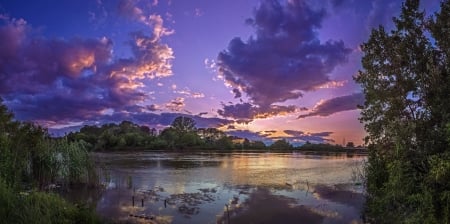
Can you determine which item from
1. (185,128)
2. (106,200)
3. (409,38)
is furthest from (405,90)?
(185,128)

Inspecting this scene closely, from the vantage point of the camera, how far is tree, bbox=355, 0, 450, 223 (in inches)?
543

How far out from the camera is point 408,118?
609 inches

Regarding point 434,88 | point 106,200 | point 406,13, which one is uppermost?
point 406,13

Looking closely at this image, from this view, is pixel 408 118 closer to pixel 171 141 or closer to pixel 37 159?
pixel 37 159

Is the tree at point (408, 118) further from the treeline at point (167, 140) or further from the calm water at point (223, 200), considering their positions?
the treeline at point (167, 140)

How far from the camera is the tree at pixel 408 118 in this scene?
13781 mm

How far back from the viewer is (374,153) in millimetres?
17078

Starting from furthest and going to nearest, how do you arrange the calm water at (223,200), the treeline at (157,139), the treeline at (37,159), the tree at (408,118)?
1. the treeline at (157,139)
2. the treeline at (37,159)
3. the calm water at (223,200)
4. the tree at (408,118)

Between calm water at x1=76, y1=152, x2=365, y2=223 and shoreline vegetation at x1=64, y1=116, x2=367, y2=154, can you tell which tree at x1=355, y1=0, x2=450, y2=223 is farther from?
shoreline vegetation at x1=64, y1=116, x2=367, y2=154

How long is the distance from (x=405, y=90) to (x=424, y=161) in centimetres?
296

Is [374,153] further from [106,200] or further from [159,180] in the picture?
[159,180]

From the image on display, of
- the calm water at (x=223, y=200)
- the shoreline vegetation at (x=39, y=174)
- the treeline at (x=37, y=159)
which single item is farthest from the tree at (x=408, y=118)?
the treeline at (x=37, y=159)

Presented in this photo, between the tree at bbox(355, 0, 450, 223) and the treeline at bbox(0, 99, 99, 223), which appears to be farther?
the treeline at bbox(0, 99, 99, 223)

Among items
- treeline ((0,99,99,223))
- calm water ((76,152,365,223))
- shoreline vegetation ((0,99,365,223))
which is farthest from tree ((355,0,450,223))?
treeline ((0,99,99,223))
